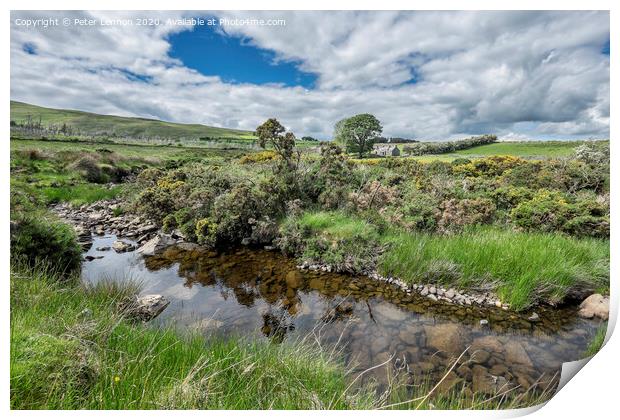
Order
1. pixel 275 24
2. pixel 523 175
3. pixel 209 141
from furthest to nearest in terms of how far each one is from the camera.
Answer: pixel 523 175 < pixel 209 141 < pixel 275 24

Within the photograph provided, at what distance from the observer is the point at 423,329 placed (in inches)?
135

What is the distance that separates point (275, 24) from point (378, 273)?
13.9ft

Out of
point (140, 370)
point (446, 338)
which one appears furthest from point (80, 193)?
point (446, 338)

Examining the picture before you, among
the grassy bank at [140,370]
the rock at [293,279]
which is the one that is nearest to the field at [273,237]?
the grassy bank at [140,370]

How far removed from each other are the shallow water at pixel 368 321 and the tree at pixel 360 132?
10.1ft

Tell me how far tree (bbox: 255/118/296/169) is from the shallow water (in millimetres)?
2894

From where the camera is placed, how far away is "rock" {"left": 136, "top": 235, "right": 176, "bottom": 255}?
19.0 ft

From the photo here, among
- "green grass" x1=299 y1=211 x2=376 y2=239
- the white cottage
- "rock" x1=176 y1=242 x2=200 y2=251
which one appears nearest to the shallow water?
"rock" x1=176 y1=242 x2=200 y2=251

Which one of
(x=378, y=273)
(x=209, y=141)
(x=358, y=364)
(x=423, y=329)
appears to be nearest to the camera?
(x=358, y=364)

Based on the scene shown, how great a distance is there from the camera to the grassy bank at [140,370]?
6.14 feet

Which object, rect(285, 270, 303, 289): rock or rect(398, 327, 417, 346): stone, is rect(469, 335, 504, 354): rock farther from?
rect(285, 270, 303, 289): rock

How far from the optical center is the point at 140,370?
205 cm

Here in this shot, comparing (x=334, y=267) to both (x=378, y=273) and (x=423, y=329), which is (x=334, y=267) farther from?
(x=423, y=329)
